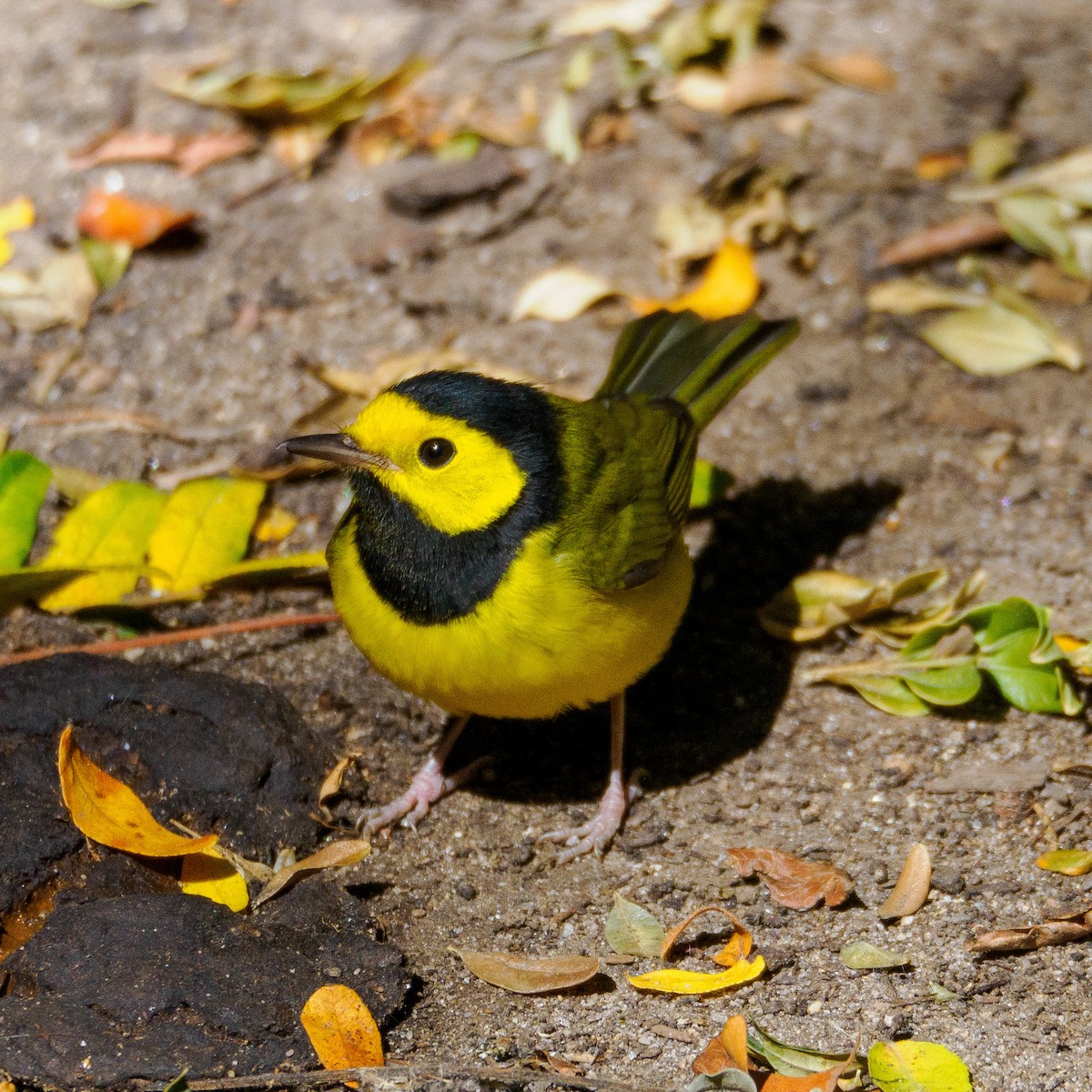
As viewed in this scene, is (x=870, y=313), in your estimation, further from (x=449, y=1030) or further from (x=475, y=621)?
(x=449, y=1030)

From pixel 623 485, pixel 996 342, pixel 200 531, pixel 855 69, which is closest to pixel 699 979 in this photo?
pixel 623 485

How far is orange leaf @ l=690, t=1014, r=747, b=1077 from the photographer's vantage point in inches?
127

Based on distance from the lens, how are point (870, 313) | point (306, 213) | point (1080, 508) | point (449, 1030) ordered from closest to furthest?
point (449, 1030)
point (1080, 508)
point (870, 313)
point (306, 213)

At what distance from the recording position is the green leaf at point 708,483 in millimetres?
5039

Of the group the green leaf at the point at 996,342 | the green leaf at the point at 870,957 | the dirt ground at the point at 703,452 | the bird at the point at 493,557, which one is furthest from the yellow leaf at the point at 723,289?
the green leaf at the point at 870,957

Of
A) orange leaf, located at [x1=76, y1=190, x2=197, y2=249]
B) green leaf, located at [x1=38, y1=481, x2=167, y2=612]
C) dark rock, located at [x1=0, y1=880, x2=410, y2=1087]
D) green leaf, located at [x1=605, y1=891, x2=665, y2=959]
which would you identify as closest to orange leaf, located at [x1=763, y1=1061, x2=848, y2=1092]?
green leaf, located at [x1=605, y1=891, x2=665, y2=959]

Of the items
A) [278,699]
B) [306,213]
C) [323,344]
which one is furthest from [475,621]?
[306,213]

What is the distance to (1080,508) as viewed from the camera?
501 cm

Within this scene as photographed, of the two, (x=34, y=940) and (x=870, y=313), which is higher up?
(x=34, y=940)

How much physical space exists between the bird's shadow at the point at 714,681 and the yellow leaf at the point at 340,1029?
114cm

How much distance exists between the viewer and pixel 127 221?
614 cm

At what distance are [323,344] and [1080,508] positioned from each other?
3.11 meters

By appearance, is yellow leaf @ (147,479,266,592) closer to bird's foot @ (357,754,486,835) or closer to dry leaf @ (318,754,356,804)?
dry leaf @ (318,754,356,804)

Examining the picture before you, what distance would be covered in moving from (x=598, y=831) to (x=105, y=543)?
6.46 feet
